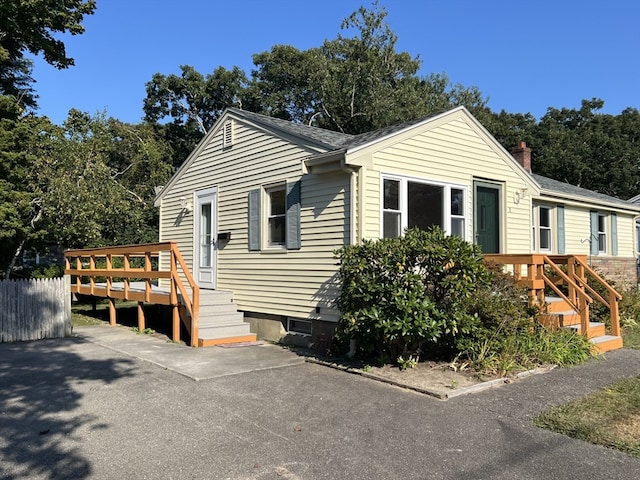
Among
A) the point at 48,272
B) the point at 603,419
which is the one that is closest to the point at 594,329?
the point at 603,419

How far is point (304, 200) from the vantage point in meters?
8.79

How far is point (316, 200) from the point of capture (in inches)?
337

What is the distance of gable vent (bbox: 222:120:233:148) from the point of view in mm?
10922

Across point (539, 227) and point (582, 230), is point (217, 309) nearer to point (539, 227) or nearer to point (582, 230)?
point (539, 227)

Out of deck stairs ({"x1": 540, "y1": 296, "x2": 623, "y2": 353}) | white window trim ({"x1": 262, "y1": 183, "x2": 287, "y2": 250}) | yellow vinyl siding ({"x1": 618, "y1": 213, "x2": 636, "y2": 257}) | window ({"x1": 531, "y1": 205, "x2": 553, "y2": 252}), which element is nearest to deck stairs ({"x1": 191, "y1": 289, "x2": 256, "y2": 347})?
white window trim ({"x1": 262, "y1": 183, "x2": 287, "y2": 250})

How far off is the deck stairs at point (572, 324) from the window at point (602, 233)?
7.68 metres

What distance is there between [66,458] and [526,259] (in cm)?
715

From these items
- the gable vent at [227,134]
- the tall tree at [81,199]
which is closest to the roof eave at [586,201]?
the gable vent at [227,134]

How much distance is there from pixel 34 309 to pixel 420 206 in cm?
792

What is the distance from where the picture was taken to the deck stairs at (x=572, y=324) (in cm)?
806

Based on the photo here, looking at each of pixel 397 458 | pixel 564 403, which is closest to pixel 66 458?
pixel 397 458

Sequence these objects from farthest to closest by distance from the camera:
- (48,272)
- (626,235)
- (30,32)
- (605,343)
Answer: (30,32) < (626,235) < (48,272) < (605,343)

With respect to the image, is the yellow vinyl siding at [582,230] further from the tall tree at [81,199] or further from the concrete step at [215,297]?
the tall tree at [81,199]

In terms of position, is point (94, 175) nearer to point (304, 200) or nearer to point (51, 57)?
point (304, 200)
